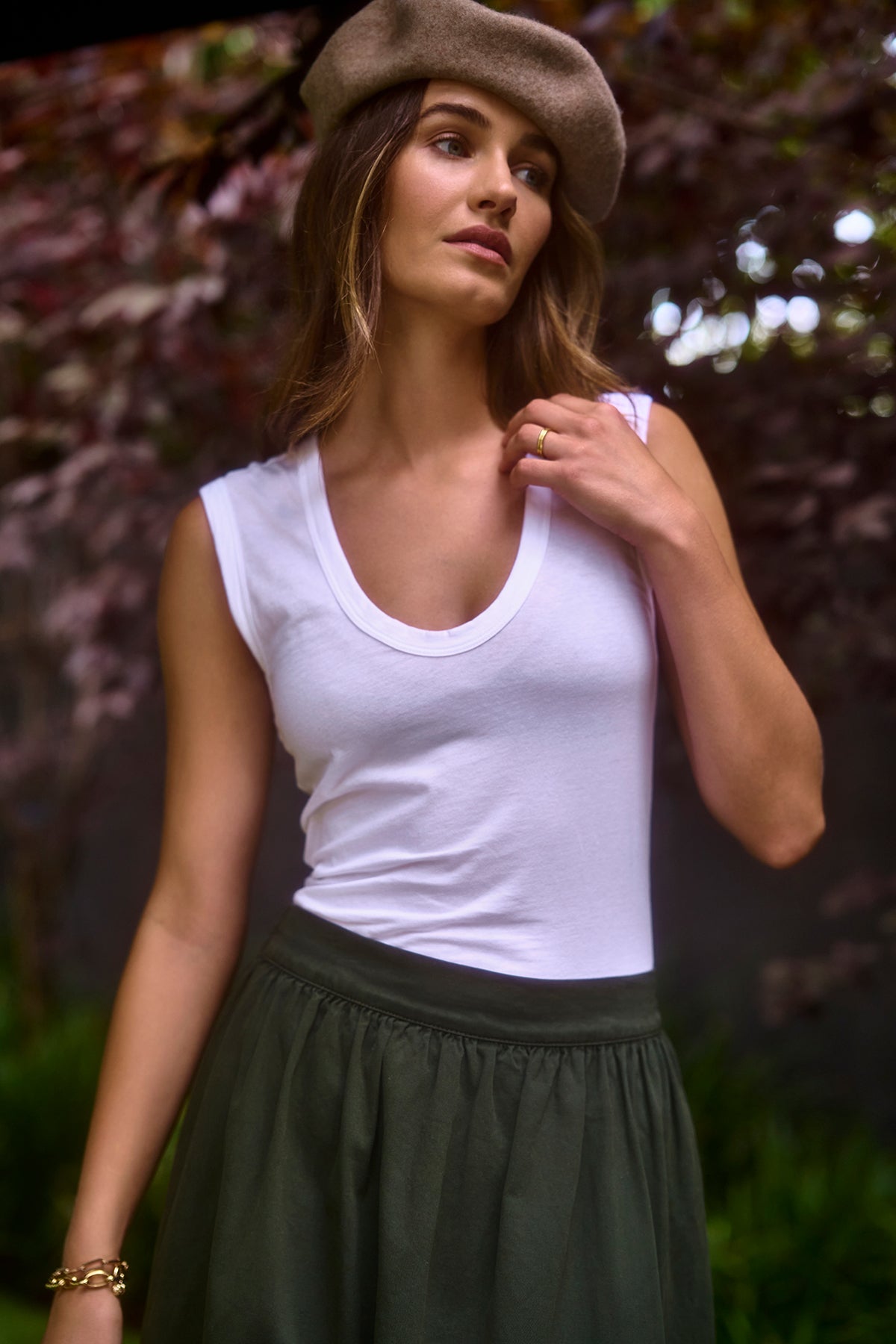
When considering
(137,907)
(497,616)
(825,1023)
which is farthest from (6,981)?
(497,616)

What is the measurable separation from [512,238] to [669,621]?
0.45 meters

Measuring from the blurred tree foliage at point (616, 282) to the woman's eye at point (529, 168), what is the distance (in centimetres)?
38

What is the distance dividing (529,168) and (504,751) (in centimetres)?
64

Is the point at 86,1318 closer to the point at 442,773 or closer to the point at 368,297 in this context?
the point at 442,773

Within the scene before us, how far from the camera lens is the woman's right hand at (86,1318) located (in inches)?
49.2

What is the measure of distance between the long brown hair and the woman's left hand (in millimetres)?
140

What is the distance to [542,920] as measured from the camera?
3.98 ft

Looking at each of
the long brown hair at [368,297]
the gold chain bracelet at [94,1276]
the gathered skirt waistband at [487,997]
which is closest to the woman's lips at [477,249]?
the long brown hair at [368,297]

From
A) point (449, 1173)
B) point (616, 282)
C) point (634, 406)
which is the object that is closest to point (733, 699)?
point (634, 406)

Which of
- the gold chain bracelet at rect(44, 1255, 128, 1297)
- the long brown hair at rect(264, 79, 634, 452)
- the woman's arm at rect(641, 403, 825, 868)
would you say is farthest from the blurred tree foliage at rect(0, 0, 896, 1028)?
the gold chain bracelet at rect(44, 1255, 128, 1297)

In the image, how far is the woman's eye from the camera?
4.20ft

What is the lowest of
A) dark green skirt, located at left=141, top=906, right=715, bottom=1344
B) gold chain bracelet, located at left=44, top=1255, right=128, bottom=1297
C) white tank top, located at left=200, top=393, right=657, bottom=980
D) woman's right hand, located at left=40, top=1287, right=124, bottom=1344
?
woman's right hand, located at left=40, top=1287, right=124, bottom=1344

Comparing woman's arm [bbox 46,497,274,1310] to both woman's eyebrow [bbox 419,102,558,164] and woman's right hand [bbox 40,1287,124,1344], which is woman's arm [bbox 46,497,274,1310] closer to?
woman's right hand [bbox 40,1287,124,1344]

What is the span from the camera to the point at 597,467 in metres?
1.20
